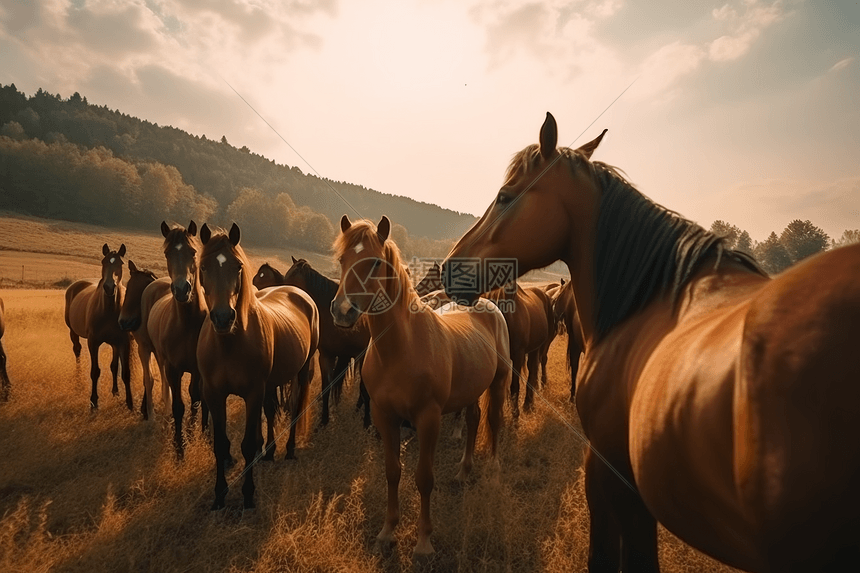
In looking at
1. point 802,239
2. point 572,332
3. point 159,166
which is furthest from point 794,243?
point 159,166

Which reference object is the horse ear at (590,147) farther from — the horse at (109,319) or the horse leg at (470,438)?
the horse at (109,319)

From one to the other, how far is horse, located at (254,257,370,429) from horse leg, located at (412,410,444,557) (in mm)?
2982

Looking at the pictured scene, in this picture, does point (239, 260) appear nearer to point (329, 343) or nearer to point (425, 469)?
point (425, 469)

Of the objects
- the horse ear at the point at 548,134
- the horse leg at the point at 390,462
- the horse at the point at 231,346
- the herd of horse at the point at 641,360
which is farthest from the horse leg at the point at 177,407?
the horse ear at the point at 548,134

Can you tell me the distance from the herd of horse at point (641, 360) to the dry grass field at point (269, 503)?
1.49ft

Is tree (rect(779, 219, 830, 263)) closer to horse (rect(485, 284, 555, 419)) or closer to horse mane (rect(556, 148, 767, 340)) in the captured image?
horse (rect(485, 284, 555, 419))

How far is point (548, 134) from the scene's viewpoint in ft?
6.72

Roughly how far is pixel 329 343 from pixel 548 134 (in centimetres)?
604

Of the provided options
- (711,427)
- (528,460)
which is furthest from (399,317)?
(528,460)

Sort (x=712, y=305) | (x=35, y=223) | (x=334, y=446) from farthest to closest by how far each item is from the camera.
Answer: (x=35, y=223)
(x=334, y=446)
(x=712, y=305)

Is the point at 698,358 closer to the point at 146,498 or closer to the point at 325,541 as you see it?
the point at 325,541

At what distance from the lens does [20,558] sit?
3.38 m

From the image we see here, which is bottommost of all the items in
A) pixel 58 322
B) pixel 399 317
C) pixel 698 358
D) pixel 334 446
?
pixel 58 322

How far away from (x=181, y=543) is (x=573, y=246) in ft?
13.9
